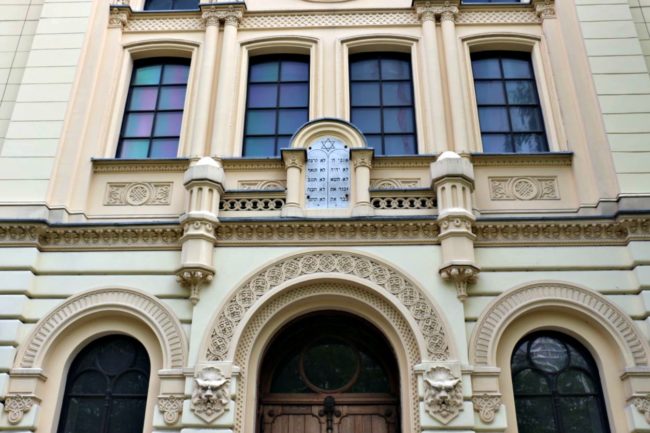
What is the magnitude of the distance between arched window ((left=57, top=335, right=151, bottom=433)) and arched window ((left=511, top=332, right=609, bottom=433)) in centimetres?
598

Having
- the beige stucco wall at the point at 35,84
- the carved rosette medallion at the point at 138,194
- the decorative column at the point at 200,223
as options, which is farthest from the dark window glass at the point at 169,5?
the decorative column at the point at 200,223

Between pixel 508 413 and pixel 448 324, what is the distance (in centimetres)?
156

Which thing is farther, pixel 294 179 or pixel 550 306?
pixel 294 179

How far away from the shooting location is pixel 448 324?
30.2 ft

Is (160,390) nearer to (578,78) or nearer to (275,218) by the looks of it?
(275,218)

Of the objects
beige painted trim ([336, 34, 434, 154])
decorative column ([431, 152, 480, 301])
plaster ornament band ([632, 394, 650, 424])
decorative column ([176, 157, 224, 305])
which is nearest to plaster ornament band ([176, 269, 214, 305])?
decorative column ([176, 157, 224, 305])

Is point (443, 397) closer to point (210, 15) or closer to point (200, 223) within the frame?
point (200, 223)

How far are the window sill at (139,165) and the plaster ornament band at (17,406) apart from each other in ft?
13.9

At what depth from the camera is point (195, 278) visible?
9.58 meters

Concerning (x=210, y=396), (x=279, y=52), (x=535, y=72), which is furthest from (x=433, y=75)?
(x=210, y=396)

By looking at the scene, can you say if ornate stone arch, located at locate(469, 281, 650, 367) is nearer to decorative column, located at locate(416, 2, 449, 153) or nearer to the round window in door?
the round window in door

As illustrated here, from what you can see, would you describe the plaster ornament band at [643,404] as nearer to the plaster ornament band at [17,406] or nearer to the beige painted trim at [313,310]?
the beige painted trim at [313,310]

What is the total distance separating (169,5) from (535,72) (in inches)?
329

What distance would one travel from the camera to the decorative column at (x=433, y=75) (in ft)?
36.7
